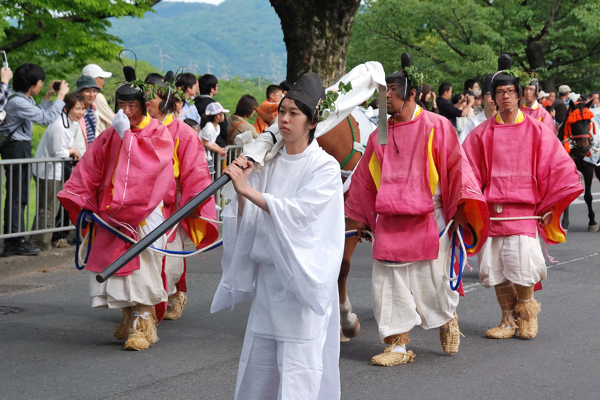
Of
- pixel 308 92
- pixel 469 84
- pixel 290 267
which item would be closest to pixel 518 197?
pixel 308 92

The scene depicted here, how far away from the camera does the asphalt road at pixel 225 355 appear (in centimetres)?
496

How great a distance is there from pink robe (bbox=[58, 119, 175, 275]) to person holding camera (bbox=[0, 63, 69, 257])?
2.81 metres

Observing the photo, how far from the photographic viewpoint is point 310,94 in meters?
3.93

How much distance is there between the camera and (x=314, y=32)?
1156cm

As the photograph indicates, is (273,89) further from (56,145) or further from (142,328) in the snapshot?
(142,328)

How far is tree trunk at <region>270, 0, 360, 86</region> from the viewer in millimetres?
11508

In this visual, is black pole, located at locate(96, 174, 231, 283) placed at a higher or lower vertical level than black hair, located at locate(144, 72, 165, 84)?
lower

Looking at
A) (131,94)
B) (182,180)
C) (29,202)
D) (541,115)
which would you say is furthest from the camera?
(29,202)

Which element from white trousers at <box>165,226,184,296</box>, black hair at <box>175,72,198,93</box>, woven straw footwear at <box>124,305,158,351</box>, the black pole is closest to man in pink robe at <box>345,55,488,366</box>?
woven straw footwear at <box>124,305,158,351</box>

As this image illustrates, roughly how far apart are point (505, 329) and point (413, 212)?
4.72ft

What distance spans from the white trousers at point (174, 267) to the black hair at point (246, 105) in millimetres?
4250

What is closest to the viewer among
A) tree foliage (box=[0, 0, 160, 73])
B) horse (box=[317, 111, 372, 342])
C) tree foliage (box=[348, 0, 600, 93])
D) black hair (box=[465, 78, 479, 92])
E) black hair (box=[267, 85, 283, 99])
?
horse (box=[317, 111, 372, 342])

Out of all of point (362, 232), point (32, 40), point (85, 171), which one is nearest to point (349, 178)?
point (362, 232)

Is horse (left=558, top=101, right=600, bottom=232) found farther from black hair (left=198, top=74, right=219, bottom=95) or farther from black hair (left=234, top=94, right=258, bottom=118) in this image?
black hair (left=198, top=74, right=219, bottom=95)
